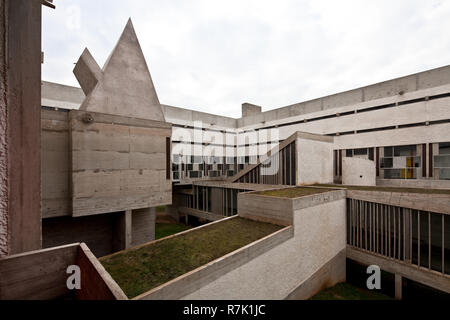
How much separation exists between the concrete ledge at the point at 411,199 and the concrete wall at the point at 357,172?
258 inches

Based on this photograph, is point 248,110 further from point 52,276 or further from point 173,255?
point 52,276

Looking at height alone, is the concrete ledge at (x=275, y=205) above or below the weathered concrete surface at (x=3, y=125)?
below

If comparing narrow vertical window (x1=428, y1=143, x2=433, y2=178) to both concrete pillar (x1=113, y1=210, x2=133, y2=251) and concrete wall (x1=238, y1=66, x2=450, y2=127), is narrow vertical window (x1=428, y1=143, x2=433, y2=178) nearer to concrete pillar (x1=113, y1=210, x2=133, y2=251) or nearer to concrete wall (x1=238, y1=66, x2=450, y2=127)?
concrete wall (x1=238, y1=66, x2=450, y2=127)

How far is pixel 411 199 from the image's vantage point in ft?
36.1

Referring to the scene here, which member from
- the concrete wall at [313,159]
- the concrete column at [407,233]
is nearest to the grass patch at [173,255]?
the concrete column at [407,233]

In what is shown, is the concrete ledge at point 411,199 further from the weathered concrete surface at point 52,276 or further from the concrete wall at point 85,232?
the concrete wall at point 85,232

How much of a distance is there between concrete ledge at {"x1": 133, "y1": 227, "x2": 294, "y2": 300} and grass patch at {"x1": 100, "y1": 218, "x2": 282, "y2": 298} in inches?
20.3

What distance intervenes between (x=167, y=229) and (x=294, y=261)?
652 inches

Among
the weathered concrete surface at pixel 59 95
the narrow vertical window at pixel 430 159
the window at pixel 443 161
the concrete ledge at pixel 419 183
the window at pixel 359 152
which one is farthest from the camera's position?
the window at pixel 359 152

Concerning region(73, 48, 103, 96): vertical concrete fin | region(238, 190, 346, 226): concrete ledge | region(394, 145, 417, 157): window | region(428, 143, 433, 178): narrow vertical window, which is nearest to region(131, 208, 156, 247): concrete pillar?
region(238, 190, 346, 226): concrete ledge

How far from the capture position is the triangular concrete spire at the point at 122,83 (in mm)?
13625

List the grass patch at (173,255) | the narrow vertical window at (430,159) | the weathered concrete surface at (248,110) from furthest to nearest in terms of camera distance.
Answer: the weathered concrete surface at (248,110) → the narrow vertical window at (430,159) → the grass patch at (173,255)

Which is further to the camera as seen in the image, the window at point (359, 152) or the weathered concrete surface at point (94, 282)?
the window at point (359, 152)

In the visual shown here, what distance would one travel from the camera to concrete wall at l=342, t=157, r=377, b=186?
62.6 ft
